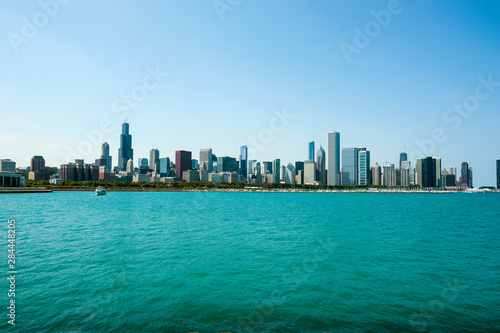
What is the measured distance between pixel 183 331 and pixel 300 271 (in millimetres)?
12583

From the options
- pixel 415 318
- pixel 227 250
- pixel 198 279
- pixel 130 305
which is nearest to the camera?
pixel 415 318

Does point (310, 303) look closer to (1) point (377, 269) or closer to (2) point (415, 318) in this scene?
(2) point (415, 318)

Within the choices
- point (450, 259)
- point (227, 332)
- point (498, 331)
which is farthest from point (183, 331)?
point (450, 259)

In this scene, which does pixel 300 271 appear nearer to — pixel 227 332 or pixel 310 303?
pixel 310 303

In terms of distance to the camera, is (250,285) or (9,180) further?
(9,180)

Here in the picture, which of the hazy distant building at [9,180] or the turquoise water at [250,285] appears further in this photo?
the hazy distant building at [9,180]

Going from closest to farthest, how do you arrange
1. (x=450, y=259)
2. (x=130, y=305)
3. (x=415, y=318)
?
(x=415, y=318), (x=130, y=305), (x=450, y=259)

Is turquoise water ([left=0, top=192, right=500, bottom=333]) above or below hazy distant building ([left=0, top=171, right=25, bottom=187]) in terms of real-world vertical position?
below

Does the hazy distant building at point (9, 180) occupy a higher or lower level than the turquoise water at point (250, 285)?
higher

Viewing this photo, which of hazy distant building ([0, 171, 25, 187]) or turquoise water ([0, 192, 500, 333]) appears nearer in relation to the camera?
turquoise water ([0, 192, 500, 333])

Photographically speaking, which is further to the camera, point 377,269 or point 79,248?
point 79,248

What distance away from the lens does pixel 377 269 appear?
80.7ft

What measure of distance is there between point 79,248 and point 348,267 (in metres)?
26.5

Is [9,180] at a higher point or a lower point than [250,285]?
higher
